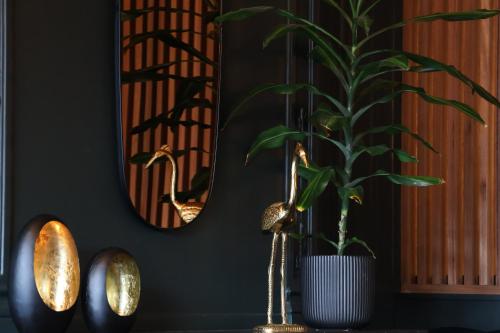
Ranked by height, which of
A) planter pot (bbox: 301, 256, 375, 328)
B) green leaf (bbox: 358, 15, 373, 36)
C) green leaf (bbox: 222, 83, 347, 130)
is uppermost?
green leaf (bbox: 358, 15, 373, 36)

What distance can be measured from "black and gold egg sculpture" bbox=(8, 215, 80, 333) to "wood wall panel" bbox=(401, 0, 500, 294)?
2197mm

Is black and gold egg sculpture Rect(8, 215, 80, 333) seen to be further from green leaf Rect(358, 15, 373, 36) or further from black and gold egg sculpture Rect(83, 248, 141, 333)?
green leaf Rect(358, 15, 373, 36)

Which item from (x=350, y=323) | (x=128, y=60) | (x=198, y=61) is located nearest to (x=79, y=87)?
(x=128, y=60)

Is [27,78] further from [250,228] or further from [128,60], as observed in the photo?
[250,228]

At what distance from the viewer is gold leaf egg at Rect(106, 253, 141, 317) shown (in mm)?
2646

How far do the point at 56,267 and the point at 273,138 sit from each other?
1.06 m

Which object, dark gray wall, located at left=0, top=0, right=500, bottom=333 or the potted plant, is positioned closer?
dark gray wall, located at left=0, top=0, right=500, bottom=333

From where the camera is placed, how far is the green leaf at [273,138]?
3.26m

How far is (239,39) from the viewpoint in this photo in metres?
3.48

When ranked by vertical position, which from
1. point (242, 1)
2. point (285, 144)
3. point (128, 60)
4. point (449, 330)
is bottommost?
point (449, 330)

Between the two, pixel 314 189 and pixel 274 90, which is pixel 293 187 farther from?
pixel 274 90

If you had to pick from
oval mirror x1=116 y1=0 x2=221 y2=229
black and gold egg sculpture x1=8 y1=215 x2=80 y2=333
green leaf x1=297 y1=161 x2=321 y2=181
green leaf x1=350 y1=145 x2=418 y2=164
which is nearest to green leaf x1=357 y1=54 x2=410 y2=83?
green leaf x1=350 y1=145 x2=418 y2=164

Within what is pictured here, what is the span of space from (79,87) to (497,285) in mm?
2237

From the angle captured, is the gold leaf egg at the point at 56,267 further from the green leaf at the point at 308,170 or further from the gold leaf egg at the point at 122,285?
the green leaf at the point at 308,170
